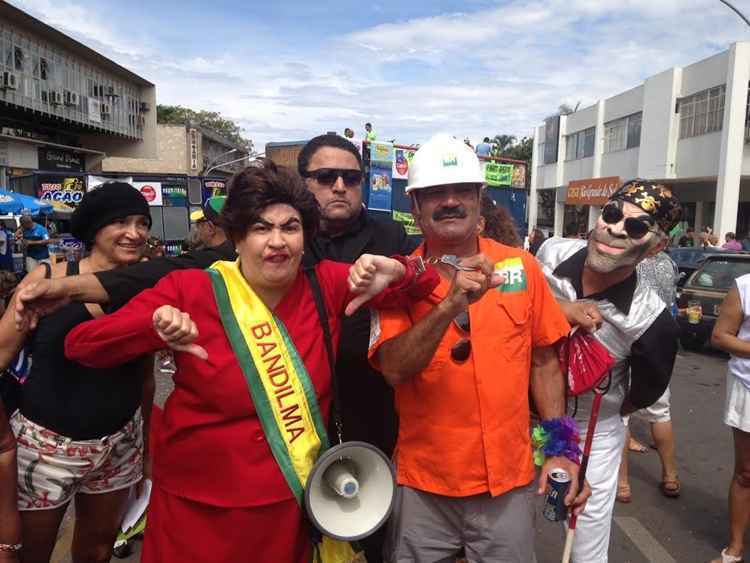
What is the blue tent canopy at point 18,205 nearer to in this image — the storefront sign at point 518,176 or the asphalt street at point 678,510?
the asphalt street at point 678,510

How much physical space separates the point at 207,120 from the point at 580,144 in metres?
51.7

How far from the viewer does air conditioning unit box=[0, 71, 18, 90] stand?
24172 mm

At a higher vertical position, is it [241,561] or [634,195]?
[634,195]

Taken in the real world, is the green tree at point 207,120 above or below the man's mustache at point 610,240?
above

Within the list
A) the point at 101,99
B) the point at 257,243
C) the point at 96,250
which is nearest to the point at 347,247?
the point at 257,243

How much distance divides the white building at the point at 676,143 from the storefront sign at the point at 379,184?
51.8ft

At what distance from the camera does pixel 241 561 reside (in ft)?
→ 5.95

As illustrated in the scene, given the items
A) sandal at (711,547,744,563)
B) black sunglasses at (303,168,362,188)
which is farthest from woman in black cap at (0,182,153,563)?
sandal at (711,547,744,563)

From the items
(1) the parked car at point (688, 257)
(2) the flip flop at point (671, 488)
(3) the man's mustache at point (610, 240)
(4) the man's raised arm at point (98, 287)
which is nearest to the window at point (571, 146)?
(1) the parked car at point (688, 257)

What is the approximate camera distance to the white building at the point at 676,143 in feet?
70.7

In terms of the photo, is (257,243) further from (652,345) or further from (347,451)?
(652,345)

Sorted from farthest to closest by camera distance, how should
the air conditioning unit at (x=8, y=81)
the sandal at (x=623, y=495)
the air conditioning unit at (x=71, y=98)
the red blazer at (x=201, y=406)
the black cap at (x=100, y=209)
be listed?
the air conditioning unit at (x=71, y=98) → the air conditioning unit at (x=8, y=81) → the sandal at (x=623, y=495) → the black cap at (x=100, y=209) → the red blazer at (x=201, y=406)

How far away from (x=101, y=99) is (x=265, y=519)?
38.0 metres

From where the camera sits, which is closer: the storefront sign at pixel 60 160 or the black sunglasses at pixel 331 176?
the black sunglasses at pixel 331 176
